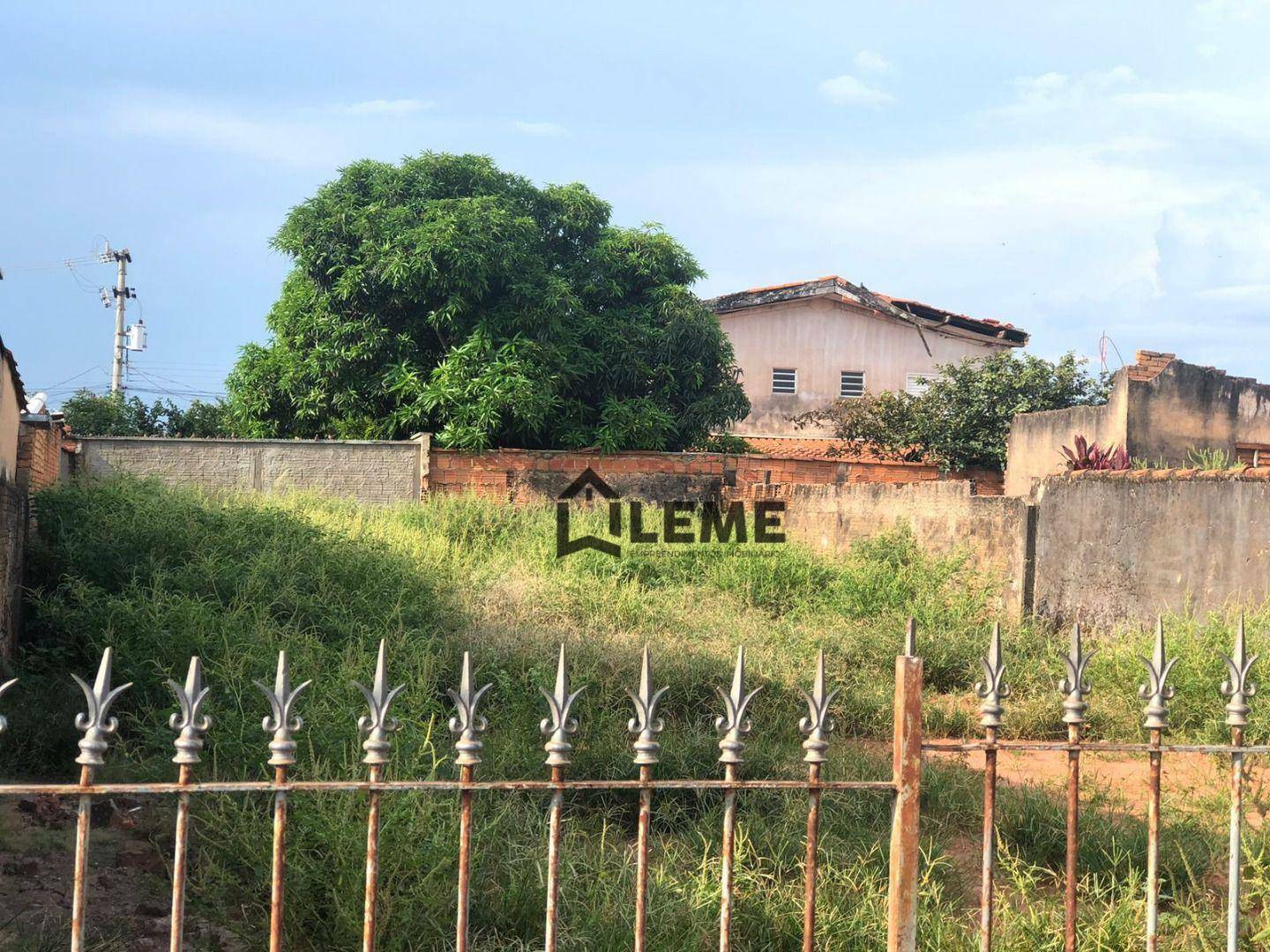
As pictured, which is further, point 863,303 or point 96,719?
→ point 863,303

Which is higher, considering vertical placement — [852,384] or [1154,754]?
[852,384]

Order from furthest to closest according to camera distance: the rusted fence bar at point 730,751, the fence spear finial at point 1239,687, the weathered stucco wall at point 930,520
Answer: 1. the weathered stucco wall at point 930,520
2. the fence spear finial at point 1239,687
3. the rusted fence bar at point 730,751

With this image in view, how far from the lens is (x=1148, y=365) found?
45.5 feet

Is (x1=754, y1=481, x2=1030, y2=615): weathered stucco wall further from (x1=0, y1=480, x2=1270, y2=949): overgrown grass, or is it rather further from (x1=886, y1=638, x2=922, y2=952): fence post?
(x1=886, y1=638, x2=922, y2=952): fence post

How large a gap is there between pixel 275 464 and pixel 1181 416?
9.91 meters

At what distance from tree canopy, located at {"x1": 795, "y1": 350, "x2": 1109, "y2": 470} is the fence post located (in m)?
13.0

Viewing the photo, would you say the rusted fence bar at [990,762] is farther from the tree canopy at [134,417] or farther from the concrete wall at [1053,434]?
the tree canopy at [134,417]

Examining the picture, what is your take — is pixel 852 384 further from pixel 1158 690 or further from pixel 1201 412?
pixel 1158 690

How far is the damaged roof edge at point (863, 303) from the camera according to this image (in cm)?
1967

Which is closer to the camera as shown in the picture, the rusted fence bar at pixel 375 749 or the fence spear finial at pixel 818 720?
the rusted fence bar at pixel 375 749

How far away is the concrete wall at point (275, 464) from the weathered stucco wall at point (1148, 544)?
6.71 metres

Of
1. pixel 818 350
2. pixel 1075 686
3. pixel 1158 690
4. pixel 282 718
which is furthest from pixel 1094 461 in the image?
pixel 818 350

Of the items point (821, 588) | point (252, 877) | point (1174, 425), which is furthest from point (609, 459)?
point (252, 877)

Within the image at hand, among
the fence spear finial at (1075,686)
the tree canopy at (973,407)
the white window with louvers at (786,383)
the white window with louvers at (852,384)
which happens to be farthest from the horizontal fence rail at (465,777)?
the white window with louvers at (852,384)
